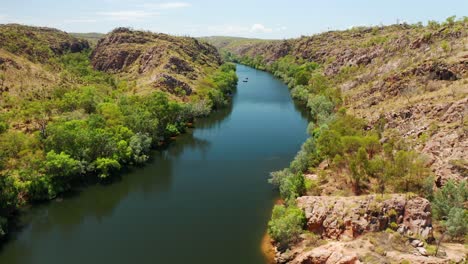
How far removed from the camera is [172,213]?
54.0 m

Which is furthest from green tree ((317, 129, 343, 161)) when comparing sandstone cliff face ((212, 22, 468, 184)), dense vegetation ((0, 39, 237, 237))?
dense vegetation ((0, 39, 237, 237))

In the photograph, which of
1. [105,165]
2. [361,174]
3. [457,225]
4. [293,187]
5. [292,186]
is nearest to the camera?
Result: [457,225]

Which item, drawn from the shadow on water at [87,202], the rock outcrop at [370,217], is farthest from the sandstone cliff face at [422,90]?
the shadow on water at [87,202]

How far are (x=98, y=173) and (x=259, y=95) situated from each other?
93.2 meters

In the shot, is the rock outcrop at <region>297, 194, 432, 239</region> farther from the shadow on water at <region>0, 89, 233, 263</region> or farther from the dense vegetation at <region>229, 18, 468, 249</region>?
the shadow on water at <region>0, 89, 233, 263</region>

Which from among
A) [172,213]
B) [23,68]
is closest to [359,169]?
[172,213]

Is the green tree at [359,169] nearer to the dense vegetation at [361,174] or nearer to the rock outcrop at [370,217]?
the dense vegetation at [361,174]

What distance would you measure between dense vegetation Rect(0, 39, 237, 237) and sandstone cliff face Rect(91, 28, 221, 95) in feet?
80.3

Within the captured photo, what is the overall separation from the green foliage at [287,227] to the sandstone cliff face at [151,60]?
8425 cm

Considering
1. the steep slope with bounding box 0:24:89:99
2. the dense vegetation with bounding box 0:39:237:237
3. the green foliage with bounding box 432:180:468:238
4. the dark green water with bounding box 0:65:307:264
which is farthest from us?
the steep slope with bounding box 0:24:89:99

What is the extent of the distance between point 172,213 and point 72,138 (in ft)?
78.4

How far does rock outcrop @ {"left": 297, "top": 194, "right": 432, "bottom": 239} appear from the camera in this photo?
39.3 metres

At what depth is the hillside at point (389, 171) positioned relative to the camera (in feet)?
127

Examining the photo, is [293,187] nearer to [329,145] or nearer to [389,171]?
[389,171]
